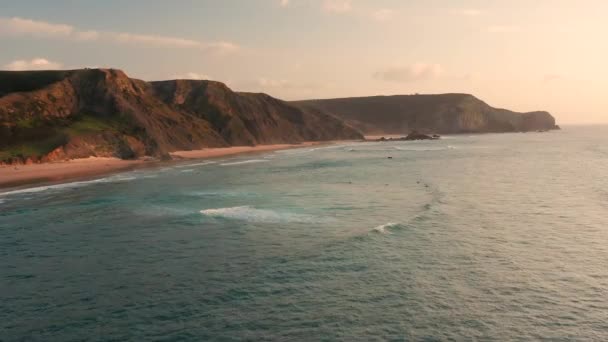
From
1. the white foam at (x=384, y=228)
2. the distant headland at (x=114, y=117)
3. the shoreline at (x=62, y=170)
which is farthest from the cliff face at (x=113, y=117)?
the white foam at (x=384, y=228)

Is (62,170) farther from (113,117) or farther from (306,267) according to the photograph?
(306,267)

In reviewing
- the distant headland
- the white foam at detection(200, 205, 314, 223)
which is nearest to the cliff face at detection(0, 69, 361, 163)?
the distant headland

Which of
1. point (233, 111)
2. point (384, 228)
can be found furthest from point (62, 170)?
point (233, 111)

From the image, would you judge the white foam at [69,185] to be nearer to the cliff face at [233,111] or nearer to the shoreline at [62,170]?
the shoreline at [62,170]

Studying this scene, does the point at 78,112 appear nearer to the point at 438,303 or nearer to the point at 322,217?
the point at 322,217

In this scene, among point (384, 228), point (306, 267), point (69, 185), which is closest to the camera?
point (306, 267)

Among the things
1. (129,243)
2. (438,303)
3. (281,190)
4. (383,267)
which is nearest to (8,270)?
(129,243)
